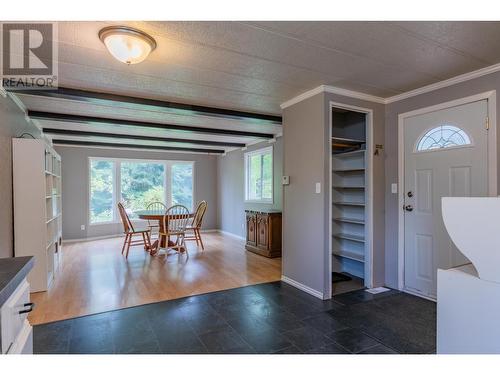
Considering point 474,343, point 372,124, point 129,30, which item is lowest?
point 474,343

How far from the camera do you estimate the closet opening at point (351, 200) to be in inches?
130

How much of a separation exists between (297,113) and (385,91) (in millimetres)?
942

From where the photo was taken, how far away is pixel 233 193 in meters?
7.11

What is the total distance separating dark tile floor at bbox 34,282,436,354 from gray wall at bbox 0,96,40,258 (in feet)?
3.66

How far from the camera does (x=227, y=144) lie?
258 inches

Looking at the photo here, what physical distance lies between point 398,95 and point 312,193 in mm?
1448

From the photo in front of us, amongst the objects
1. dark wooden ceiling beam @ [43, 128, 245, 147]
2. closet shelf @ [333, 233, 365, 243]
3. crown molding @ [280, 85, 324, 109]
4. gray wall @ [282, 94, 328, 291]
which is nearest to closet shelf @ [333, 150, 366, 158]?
gray wall @ [282, 94, 328, 291]

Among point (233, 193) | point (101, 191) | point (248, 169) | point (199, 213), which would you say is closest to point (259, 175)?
point (248, 169)

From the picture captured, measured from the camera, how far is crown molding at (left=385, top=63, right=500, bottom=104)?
247 cm

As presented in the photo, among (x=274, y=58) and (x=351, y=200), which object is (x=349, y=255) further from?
(x=274, y=58)

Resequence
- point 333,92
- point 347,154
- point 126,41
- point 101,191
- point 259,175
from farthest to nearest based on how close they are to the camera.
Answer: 1. point 101,191
2. point 259,175
3. point 347,154
4. point 333,92
5. point 126,41

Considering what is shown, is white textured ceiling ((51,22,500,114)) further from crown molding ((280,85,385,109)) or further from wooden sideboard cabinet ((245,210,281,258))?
wooden sideboard cabinet ((245,210,281,258))
